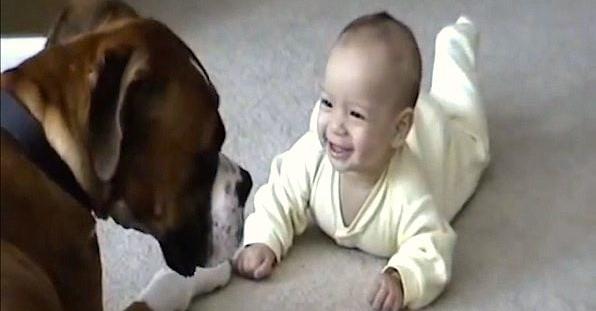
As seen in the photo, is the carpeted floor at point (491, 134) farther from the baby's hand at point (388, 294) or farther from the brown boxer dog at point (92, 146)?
the brown boxer dog at point (92, 146)

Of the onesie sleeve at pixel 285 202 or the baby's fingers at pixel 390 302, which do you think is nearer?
the baby's fingers at pixel 390 302

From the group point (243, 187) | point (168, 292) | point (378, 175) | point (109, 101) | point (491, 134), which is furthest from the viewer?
point (491, 134)

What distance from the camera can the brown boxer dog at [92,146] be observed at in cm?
128

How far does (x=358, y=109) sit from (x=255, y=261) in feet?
0.89

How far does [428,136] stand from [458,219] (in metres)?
0.15

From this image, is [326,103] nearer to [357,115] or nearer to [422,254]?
[357,115]

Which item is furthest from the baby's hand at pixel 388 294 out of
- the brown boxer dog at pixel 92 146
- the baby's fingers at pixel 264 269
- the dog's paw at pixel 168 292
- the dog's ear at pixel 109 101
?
the dog's ear at pixel 109 101

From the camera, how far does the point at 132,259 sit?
1807 mm

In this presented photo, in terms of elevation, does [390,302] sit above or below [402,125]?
below

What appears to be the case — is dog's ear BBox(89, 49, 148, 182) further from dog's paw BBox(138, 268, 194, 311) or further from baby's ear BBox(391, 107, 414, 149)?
baby's ear BBox(391, 107, 414, 149)

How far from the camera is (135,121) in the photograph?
130 centimetres


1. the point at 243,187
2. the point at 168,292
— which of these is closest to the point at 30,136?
the point at 243,187

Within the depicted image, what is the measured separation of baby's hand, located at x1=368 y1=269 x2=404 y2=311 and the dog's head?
1.10ft

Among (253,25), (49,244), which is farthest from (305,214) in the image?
(253,25)
